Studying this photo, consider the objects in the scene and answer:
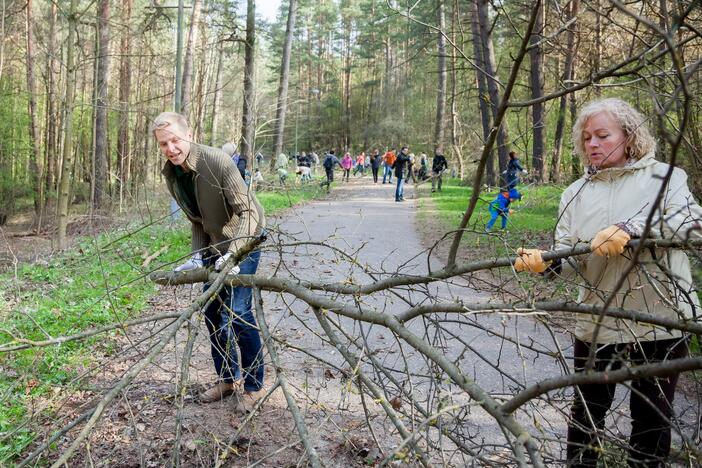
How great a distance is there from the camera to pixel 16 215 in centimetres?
2241

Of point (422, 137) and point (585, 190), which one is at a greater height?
point (422, 137)

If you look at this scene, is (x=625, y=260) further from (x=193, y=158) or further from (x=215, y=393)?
(x=215, y=393)

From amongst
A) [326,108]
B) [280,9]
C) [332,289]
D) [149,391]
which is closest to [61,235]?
[149,391]

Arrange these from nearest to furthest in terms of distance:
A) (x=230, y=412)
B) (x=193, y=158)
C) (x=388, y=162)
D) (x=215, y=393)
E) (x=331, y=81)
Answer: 1. (x=193, y=158)
2. (x=230, y=412)
3. (x=215, y=393)
4. (x=388, y=162)
5. (x=331, y=81)

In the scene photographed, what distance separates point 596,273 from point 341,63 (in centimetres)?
4839

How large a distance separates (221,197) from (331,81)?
43346 mm

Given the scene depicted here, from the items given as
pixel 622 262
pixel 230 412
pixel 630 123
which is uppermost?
pixel 630 123

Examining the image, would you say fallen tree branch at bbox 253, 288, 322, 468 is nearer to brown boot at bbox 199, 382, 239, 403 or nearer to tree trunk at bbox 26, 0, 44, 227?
brown boot at bbox 199, 382, 239, 403

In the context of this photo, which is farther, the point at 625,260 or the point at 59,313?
the point at 59,313

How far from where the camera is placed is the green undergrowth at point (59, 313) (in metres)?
2.98

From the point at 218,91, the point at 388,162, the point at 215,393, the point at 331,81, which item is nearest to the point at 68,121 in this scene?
the point at 218,91

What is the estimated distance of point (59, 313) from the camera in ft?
17.3

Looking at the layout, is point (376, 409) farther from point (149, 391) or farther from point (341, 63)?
point (341, 63)

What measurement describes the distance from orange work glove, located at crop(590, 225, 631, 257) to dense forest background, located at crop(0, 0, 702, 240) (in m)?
Result: 0.43
